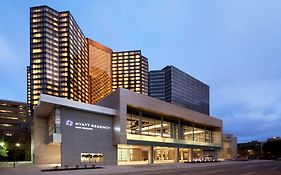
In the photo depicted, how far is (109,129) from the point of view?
58750mm

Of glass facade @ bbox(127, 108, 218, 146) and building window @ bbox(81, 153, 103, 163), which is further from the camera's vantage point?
glass facade @ bbox(127, 108, 218, 146)

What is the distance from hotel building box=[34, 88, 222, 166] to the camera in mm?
51312

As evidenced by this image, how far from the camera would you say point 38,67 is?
16600 cm

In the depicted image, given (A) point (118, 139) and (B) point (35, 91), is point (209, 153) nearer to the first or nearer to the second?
(A) point (118, 139)

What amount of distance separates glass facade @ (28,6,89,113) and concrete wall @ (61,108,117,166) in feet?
374

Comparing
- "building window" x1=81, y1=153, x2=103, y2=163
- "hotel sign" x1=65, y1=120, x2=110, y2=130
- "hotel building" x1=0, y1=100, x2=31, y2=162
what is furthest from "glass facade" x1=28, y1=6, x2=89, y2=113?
"building window" x1=81, y1=153, x2=103, y2=163

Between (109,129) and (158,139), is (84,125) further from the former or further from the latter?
(158,139)

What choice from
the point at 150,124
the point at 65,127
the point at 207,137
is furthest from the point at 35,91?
the point at 65,127

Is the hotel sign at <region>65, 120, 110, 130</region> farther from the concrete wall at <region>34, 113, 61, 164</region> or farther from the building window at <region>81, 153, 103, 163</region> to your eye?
the concrete wall at <region>34, 113, 61, 164</region>

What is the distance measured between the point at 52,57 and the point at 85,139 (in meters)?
124

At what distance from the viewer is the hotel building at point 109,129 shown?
51.3 metres

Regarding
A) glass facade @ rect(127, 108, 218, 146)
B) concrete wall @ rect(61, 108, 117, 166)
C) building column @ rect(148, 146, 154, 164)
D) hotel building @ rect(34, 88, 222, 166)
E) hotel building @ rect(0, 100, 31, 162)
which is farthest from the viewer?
hotel building @ rect(0, 100, 31, 162)

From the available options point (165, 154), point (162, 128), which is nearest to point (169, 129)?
point (162, 128)

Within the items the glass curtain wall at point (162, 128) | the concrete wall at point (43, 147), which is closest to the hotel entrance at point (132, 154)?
the glass curtain wall at point (162, 128)
